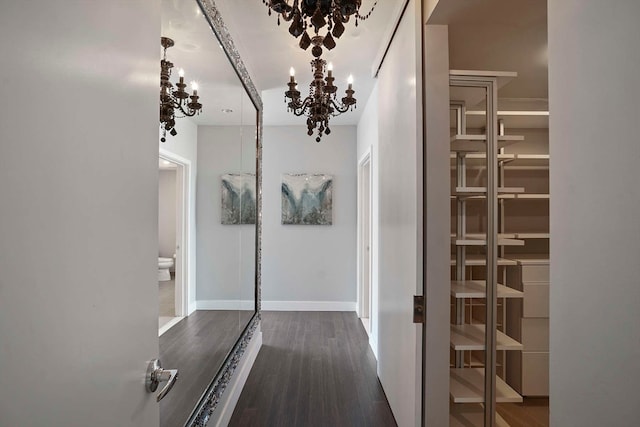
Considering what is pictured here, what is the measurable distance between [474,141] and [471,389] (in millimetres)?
1383

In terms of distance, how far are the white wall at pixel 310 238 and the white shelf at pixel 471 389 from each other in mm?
2877

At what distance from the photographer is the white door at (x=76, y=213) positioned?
46cm

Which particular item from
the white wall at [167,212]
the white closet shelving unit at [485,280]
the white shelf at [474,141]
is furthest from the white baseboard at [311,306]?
the white wall at [167,212]

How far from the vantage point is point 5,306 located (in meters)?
0.44

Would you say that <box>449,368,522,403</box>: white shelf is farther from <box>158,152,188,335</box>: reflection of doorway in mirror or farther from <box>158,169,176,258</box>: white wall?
<box>158,169,176,258</box>: white wall

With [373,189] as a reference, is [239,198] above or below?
below

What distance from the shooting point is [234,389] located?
2.32 meters

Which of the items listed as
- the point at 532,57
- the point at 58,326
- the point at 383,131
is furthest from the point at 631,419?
the point at 532,57

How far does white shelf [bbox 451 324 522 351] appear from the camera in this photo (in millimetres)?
1703

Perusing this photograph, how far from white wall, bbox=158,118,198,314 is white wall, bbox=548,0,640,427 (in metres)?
1.30

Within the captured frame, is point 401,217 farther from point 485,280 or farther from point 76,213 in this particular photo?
Result: point 76,213

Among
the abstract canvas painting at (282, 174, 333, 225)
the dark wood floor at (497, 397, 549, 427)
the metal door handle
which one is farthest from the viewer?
the abstract canvas painting at (282, 174, 333, 225)

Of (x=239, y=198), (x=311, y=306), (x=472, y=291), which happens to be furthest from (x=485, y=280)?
(x=311, y=306)

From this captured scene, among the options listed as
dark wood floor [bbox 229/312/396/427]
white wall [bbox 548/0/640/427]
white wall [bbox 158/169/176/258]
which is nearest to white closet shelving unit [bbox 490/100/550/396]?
dark wood floor [bbox 229/312/396/427]
